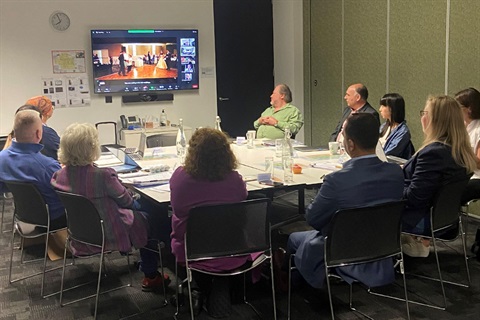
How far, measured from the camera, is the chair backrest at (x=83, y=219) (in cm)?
302

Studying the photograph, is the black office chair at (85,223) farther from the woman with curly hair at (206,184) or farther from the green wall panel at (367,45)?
the green wall panel at (367,45)

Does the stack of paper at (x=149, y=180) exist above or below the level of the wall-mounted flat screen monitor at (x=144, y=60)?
below

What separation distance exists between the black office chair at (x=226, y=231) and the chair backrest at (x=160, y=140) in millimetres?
2606

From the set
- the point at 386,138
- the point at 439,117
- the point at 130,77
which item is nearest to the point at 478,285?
the point at 439,117

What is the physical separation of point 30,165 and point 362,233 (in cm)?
224

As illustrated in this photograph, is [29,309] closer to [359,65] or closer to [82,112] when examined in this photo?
[82,112]

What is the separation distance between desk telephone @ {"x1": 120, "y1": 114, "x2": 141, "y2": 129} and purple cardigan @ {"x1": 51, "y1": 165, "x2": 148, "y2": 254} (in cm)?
372

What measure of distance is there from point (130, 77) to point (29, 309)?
13.5ft

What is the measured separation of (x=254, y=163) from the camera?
4.23 metres

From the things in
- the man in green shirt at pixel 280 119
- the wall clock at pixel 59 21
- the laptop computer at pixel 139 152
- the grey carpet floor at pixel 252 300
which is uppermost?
the wall clock at pixel 59 21

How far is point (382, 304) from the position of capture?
11.0 ft

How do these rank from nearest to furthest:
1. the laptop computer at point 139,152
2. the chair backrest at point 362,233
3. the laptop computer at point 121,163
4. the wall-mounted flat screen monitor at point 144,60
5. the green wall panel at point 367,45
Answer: the chair backrest at point 362,233 → the laptop computer at point 121,163 → the laptop computer at point 139,152 → the green wall panel at point 367,45 → the wall-mounted flat screen monitor at point 144,60

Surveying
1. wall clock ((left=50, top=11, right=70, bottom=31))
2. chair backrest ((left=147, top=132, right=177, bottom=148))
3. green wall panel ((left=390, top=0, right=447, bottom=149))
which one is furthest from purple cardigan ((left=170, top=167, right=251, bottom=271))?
wall clock ((left=50, top=11, right=70, bottom=31))

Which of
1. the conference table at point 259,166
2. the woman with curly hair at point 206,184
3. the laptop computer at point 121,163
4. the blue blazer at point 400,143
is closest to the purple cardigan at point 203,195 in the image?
the woman with curly hair at point 206,184
